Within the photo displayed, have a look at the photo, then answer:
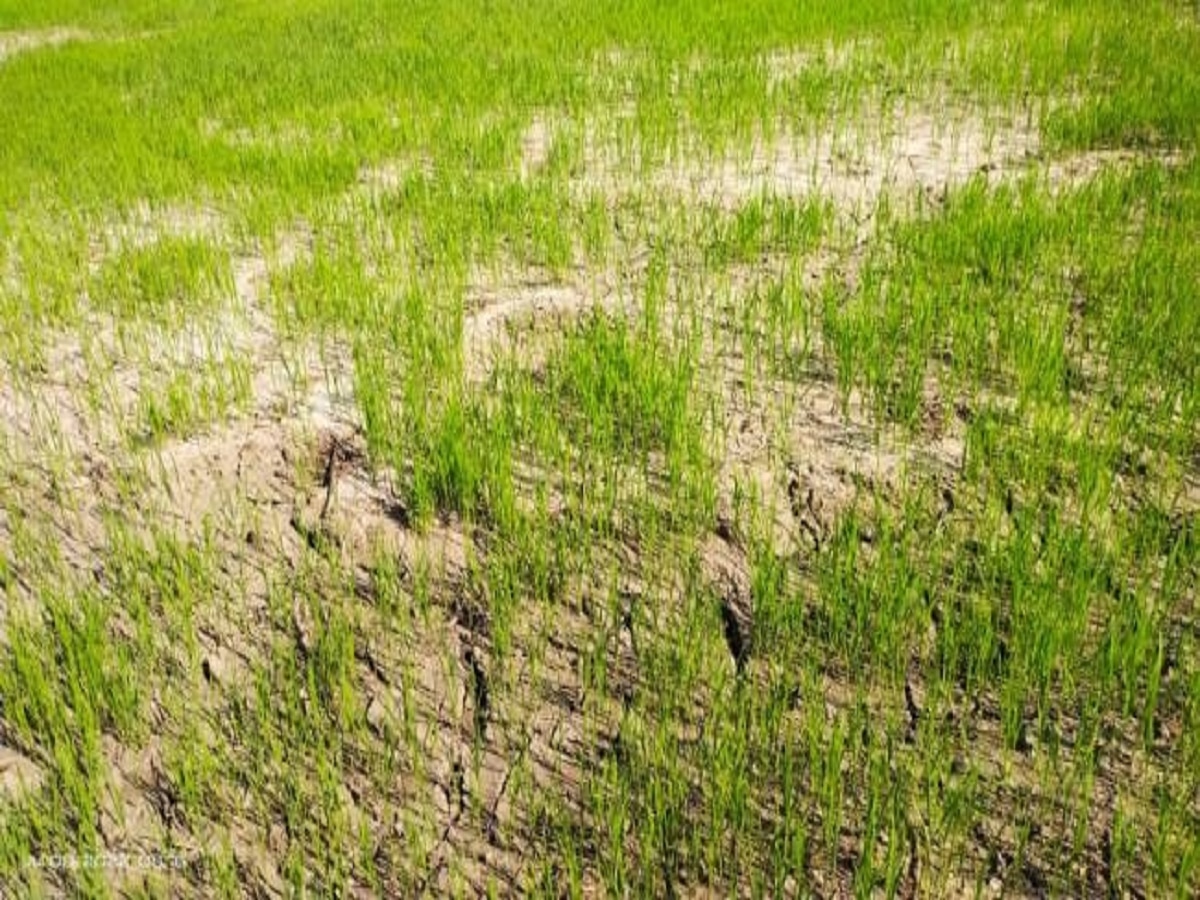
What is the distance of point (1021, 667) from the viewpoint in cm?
182

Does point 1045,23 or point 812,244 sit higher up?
point 1045,23

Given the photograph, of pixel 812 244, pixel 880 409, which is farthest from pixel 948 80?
pixel 880 409

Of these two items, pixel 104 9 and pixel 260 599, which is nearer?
pixel 260 599

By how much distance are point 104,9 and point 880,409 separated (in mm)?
12754

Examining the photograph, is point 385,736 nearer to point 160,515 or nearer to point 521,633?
point 521,633

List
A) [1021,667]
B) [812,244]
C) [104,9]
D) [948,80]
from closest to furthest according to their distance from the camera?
[1021,667]
[812,244]
[948,80]
[104,9]

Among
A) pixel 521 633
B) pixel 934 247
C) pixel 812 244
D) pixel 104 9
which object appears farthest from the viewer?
pixel 104 9

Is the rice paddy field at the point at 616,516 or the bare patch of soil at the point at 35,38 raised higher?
the bare patch of soil at the point at 35,38

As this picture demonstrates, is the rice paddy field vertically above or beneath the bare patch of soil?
beneath

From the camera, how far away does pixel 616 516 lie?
2.38 meters

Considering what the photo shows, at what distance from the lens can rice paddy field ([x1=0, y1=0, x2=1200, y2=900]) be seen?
1647 mm

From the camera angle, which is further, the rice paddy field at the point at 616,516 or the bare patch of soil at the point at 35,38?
the bare patch of soil at the point at 35,38

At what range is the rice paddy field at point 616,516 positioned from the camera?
1647mm

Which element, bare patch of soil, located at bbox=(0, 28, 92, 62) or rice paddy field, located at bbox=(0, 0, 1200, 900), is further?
bare patch of soil, located at bbox=(0, 28, 92, 62)
